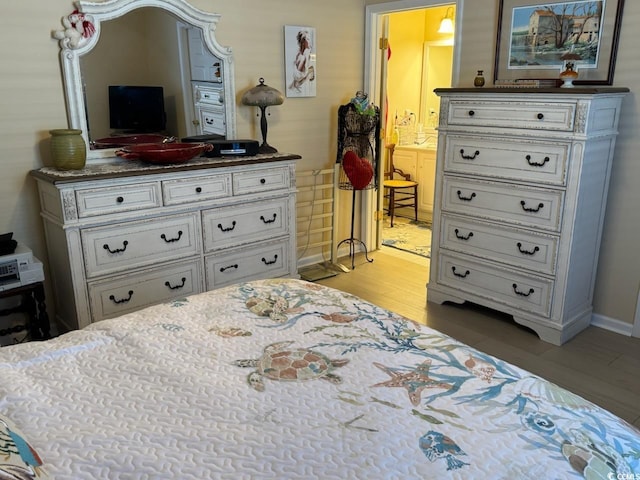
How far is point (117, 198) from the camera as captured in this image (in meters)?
2.98

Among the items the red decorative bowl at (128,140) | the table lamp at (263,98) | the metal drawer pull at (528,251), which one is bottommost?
the metal drawer pull at (528,251)

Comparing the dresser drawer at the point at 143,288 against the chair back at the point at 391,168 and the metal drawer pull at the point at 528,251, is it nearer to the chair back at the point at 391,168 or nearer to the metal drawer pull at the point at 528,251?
the metal drawer pull at the point at 528,251

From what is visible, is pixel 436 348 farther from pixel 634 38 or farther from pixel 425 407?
pixel 634 38

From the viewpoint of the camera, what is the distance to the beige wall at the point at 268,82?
299 cm

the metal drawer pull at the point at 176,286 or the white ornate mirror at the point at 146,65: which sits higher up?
the white ornate mirror at the point at 146,65

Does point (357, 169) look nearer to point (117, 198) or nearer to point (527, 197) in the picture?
point (527, 197)

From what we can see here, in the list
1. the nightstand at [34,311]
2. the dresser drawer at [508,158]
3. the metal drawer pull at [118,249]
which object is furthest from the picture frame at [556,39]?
the nightstand at [34,311]

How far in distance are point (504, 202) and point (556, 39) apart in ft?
3.48

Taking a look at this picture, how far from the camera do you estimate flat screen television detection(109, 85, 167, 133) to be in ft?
10.9

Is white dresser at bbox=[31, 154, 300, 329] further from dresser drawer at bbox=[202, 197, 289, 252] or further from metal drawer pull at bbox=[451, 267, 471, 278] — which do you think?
metal drawer pull at bbox=[451, 267, 471, 278]

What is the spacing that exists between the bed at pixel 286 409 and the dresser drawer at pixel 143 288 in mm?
1355

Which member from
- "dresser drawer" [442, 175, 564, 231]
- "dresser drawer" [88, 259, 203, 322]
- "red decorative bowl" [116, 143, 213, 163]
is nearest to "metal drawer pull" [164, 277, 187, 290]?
"dresser drawer" [88, 259, 203, 322]

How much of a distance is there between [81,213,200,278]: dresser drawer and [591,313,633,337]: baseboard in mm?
2588

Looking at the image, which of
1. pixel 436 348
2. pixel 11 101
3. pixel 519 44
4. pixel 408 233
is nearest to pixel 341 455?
pixel 436 348
